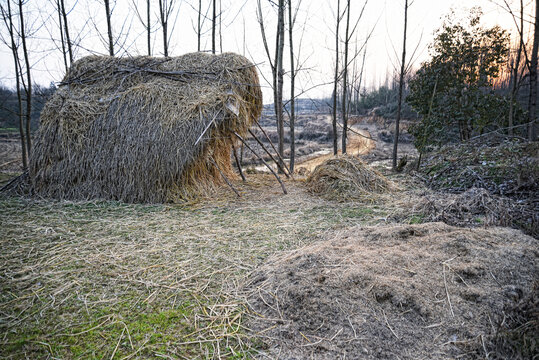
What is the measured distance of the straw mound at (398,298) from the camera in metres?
1.71

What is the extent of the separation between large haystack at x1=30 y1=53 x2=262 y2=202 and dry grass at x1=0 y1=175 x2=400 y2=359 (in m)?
0.48

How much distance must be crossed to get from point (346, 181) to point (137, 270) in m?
3.97

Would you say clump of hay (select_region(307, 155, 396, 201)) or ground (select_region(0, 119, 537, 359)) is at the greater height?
clump of hay (select_region(307, 155, 396, 201))

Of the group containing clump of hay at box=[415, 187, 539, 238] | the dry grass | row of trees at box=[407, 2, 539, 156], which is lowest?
the dry grass

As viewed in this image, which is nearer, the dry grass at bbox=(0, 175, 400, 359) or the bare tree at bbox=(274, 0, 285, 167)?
the dry grass at bbox=(0, 175, 400, 359)

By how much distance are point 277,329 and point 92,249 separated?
7.69 ft

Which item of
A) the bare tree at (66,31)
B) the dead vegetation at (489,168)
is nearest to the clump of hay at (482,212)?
the dead vegetation at (489,168)

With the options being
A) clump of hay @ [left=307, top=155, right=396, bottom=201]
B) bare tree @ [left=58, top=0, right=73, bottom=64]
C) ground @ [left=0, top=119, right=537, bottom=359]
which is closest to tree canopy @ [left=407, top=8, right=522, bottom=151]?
clump of hay @ [left=307, top=155, right=396, bottom=201]

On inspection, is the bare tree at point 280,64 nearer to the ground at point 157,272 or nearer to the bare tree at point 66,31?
the ground at point 157,272

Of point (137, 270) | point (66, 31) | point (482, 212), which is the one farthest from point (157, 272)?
point (66, 31)

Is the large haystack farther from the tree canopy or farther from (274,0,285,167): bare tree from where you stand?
the tree canopy

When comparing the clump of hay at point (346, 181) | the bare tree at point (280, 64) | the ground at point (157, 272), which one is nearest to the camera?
the ground at point (157, 272)

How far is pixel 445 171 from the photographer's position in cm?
650

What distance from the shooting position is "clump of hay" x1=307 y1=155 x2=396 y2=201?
5375 millimetres
